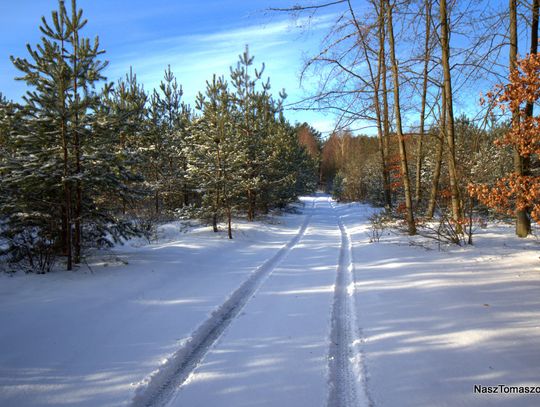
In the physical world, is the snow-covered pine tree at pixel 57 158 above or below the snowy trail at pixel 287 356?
above

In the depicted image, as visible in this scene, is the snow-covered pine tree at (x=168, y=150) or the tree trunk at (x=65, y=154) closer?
the tree trunk at (x=65, y=154)

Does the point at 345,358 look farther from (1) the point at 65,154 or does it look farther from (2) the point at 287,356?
(1) the point at 65,154

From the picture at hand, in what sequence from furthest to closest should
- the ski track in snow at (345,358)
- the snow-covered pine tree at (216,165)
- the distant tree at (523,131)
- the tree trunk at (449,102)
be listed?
the snow-covered pine tree at (216,165) → the tree trunk at (449,102) → the distant tree at (523,131) → the ski track in snow at (345,358)

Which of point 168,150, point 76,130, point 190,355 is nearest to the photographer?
point 190,355

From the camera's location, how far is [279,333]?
170 inches

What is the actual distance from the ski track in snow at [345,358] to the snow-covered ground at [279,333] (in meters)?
0.02

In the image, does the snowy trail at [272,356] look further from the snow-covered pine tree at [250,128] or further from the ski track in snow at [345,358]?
the snow-covered pine tree at [250,128]

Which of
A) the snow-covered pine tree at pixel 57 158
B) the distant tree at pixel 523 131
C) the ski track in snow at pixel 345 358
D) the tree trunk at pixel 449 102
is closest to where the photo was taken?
the ski track in snow at pixel 345 358

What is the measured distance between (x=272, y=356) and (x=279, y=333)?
0.60 metres

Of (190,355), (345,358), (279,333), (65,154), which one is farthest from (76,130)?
(345,358)

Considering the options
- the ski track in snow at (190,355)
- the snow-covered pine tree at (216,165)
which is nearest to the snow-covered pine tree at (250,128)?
the snow-covered pine tree at (216,165)

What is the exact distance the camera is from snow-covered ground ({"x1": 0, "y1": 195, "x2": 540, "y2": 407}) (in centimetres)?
310

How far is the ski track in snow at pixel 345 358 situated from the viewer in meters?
2.98

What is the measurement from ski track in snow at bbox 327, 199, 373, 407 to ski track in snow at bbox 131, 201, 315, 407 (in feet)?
5.11
